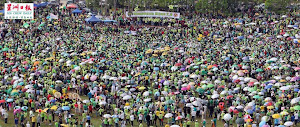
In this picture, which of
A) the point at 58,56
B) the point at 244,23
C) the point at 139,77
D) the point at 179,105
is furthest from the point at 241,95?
the point at 244,23

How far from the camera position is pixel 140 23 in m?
→ 55.7

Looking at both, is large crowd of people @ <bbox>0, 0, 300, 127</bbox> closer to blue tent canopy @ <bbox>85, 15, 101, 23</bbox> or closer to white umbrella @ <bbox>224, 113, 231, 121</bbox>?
white umbrella @ <bbox>224, 113, 231, 121</bbox>

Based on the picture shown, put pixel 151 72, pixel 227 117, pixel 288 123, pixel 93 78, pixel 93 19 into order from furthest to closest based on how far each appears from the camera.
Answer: pixel 93 19, pixel 151 72, pixel 93 78, pixel 227 117, pixel 288 123

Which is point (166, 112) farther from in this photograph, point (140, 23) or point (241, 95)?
point (140, 23)

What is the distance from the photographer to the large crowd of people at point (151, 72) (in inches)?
1069

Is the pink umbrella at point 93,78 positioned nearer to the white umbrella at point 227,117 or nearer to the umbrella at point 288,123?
the white umbrella at point 227,117

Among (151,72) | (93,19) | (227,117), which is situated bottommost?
(227,117)

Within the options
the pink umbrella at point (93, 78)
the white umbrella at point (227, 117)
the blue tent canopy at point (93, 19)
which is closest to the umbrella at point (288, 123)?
the white umbrella at point (227, 117)

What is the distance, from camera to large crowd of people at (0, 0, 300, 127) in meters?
27.1

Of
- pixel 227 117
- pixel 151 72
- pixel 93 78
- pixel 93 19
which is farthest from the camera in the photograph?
pixel 93 19

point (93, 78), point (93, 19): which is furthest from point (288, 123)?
point (93, 19)

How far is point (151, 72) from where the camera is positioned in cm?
3675

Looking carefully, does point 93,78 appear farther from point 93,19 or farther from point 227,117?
point 93,19

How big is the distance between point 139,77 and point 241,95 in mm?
7612
